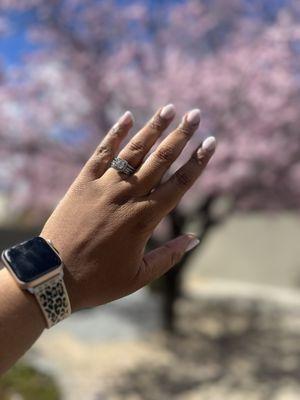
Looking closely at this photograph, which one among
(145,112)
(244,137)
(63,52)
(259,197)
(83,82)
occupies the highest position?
(63,52)

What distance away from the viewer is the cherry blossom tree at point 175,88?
5496mm

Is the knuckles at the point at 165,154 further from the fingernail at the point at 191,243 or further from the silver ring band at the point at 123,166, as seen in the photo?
the fingernail at the point at 191,243

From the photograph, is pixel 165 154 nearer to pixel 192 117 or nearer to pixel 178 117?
pixel 192 117

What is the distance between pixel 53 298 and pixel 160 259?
0.30 m

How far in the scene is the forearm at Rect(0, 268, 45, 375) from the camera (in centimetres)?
100

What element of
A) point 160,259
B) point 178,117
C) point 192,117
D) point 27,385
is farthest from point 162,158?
point 178,117

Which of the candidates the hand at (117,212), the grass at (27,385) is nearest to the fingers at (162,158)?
the hand at (117,212)

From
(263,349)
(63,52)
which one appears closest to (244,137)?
(63,52)

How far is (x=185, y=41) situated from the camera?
6.22 meters

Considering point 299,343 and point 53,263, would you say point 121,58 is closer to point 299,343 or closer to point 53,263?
point 299,343

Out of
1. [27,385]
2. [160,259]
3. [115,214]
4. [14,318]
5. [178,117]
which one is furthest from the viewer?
[178,117]

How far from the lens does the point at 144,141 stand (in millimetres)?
1170

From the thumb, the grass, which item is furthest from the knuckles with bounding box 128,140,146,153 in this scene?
the grass

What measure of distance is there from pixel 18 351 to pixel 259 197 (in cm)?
576
